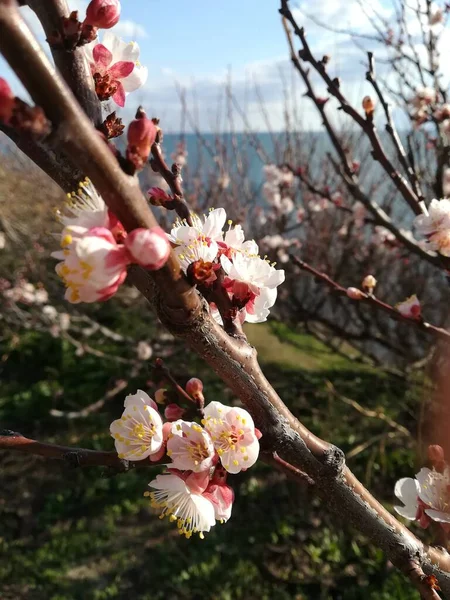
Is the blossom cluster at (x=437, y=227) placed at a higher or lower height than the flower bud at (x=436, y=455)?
higher

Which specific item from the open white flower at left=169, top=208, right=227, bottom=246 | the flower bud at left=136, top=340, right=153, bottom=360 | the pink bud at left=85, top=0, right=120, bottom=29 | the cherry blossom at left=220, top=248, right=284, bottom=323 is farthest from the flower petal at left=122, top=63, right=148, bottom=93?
the flower bud at left=136, top=340, right=153, bottom=360

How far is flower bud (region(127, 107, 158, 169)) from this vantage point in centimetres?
57

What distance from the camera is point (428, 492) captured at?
110 cm

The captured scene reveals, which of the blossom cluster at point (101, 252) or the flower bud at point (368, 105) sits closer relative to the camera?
the blossom cluster at point (101, 252)

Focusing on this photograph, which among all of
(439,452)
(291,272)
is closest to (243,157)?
(291,272)

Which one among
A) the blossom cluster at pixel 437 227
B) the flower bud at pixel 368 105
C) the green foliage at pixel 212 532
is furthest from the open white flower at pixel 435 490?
the green foliage at pixel 212 532

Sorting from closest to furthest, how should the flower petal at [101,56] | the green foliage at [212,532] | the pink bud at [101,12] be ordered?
the pink bud at [101,12] < the flower petal at [101,56] < the green foliage at [212,532]

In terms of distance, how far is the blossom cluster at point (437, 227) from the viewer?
5.00ft

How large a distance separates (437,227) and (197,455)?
44.3 inches

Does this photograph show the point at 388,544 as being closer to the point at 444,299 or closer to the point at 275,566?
the point at 275,566

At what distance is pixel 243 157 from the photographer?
5.93 meters

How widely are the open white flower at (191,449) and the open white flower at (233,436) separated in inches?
0.9

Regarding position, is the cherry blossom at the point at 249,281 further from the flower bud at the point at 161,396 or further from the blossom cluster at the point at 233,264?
the flower bud at the point at 161,396

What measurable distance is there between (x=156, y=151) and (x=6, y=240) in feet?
25.4
